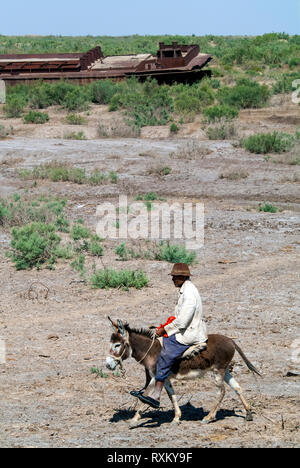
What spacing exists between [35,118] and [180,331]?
78.5ft

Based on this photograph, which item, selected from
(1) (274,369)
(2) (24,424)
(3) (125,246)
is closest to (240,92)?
(3) (125,246)

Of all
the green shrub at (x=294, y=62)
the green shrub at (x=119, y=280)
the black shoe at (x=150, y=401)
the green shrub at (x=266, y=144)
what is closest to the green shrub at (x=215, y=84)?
the green shrub at (x=294, y=62)

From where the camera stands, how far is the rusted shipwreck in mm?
34394

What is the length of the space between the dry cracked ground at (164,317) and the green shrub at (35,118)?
806 centimetres

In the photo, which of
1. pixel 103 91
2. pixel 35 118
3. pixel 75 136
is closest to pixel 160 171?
pixel 75 136

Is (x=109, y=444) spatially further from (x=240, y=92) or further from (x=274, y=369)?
(x=240, y=92)

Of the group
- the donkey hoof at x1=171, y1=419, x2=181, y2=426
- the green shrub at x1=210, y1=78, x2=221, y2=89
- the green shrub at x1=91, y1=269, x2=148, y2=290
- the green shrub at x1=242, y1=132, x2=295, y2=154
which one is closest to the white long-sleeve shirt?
the donkey hoof at x1=171, y1=419, x2=181, y2=426

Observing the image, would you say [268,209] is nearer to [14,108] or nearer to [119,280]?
[119,280]

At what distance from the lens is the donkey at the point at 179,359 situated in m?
6.45

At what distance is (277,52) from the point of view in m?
48.0

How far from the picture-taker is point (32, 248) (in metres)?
12.9

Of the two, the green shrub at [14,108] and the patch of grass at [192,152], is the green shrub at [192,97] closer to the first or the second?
the patch of grass at [192,152]

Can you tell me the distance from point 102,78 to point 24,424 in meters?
29.5

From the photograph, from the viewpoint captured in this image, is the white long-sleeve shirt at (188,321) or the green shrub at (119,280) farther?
the green shrub at (119,280)
